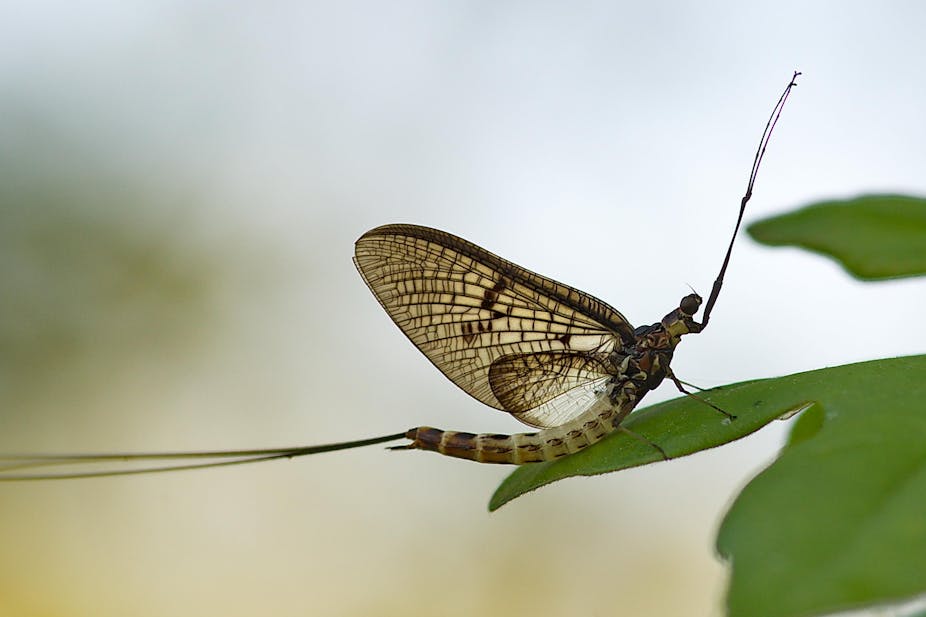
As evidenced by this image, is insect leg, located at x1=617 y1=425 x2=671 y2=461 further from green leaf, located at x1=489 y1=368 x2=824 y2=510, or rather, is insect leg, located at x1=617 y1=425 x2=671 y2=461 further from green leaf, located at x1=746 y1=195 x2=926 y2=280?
green leaf, located at x1=746 y1=195 x2=926 y2=280

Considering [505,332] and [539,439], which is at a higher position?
[505,332]

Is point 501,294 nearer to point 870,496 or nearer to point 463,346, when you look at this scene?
point 463,346

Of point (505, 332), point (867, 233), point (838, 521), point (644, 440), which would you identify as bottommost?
point (838, 521)

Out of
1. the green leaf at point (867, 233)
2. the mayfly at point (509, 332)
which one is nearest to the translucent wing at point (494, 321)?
the mayfly at point (509, 332)

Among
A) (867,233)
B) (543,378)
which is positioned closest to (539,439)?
(543,378)

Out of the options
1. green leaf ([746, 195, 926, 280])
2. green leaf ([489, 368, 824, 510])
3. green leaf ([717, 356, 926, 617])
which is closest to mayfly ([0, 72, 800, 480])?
green leaf ([489, 368, 824, 510])

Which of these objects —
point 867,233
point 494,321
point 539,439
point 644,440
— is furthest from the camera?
point 494,321

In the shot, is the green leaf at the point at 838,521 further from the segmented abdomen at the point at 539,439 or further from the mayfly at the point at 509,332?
the mayfly at the point at 509,332

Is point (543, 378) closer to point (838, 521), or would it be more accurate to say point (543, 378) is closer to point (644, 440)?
point (644, 440)
